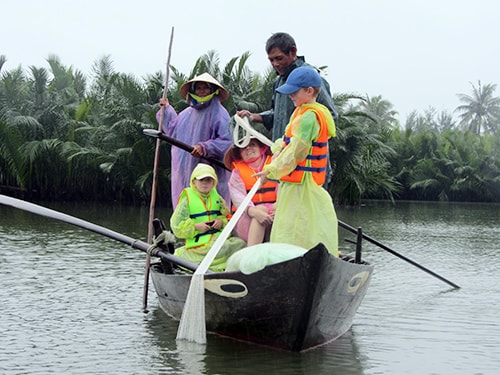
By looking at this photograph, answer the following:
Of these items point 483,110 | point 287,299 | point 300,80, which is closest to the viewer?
point 287,299

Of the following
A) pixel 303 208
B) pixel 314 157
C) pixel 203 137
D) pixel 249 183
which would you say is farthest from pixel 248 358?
pixel 203 137

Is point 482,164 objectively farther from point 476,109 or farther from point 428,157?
point 476,109

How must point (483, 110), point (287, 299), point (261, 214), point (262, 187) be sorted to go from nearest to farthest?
point (287, 299) → point (261, 214) → point (262, 187) → point (483, 110)

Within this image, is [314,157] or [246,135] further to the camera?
[246,135]

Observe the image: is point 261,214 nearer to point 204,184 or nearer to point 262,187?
point 262,187

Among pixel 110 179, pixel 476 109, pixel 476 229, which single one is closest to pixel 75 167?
pixel 110 179

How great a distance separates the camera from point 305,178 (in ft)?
19.6

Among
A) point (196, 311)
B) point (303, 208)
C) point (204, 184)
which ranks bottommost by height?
point (196, 311)

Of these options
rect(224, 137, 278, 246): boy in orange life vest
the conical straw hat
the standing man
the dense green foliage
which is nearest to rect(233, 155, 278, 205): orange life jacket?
rect(224, 137, 278, 246): boy in orange life vest

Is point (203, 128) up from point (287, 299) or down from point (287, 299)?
up

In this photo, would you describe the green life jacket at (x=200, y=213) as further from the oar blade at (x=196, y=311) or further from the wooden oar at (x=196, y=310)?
the oar blade at (x=196, y=311)

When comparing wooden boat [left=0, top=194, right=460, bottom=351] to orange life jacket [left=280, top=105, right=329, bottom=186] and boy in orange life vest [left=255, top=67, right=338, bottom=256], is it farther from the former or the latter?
orange life jacket [left=280, top=105, right=329, bottom=186]

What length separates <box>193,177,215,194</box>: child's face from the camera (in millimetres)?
7008

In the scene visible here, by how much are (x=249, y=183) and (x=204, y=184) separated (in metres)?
0.36
